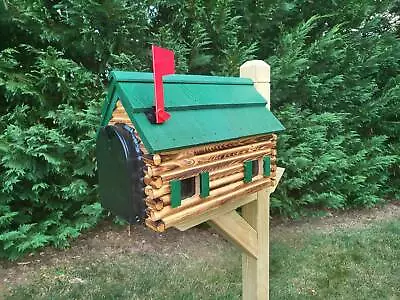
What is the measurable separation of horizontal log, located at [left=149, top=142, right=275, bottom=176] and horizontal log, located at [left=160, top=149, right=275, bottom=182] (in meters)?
0.01

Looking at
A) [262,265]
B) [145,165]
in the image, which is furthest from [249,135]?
[262,265]

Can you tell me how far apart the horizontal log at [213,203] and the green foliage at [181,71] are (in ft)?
6.39

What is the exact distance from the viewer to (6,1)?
2814 mm

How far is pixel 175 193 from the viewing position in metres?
1.13

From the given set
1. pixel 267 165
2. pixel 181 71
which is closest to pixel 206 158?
pixel 267 165

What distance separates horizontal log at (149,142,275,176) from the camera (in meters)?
1.09

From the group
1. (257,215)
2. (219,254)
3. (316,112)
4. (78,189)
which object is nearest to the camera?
(257,215)

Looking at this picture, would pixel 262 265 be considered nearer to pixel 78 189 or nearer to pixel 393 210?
pixel 78 189

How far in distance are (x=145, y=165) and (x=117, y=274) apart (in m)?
2.05

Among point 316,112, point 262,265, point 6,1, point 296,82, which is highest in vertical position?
point 6,1

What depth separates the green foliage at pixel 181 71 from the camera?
9.75ft

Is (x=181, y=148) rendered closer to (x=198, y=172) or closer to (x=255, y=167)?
(x=198, y=172)

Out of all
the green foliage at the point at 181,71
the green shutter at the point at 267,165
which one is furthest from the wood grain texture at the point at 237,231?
the green foliage at the point at 181,71

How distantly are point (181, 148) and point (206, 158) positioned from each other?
153 mm
